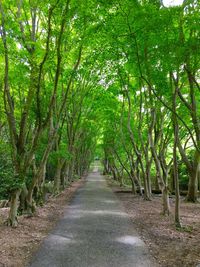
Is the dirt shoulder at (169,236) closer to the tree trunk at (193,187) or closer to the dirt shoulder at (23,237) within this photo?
the dirt shoulder at (23,237)

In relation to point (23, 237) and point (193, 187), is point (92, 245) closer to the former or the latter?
point (23, 237)

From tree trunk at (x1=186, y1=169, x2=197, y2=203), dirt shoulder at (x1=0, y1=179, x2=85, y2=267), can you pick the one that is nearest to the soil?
dirt shoulder at (x1=0, y1=179, x2=85, y2=267)

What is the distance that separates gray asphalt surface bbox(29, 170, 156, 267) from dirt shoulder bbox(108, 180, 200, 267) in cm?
32

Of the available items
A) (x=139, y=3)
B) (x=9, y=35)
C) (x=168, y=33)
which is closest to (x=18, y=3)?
(x=9, y=35)

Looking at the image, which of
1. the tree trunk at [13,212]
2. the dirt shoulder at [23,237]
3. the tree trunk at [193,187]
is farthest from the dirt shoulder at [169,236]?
the tree trunk at [13,212]

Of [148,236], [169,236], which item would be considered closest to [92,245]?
[148,236]

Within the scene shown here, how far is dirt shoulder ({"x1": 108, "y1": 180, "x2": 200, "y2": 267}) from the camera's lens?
6.64 metres

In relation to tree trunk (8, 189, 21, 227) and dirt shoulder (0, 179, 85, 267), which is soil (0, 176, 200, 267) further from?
tree trunk (8, 189, 21, 227)

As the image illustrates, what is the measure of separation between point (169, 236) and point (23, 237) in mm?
4084

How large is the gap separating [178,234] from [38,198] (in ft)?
25.1

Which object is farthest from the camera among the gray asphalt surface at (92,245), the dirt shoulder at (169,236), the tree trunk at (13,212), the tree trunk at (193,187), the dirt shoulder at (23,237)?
the tree trunk at (193,187)

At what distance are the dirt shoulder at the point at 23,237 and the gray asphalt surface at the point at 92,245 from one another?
25cm

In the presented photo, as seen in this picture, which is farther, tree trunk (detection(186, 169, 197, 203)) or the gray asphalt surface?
tree trunk (detection(186, 169, 197, 203))

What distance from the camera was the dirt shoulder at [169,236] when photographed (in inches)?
261
